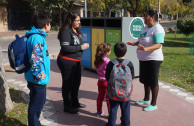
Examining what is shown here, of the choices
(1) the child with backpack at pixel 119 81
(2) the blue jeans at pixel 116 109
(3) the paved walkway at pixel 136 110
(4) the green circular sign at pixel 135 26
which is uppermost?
(4) the green circular sign at pixel 135 26

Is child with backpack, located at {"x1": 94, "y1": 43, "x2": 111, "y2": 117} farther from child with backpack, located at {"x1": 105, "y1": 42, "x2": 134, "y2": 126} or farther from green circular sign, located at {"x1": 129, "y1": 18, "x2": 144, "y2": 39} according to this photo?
green circular sign, located at {"x1": 129, "y1": 18, "x2": 144, "y2": 39}

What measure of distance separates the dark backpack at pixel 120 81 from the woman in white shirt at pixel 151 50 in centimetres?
78

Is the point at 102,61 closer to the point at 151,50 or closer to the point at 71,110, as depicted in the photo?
the point at 151,50

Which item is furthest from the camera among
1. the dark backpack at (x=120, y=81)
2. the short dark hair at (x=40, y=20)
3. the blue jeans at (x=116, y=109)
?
the blue jeans at (x=116, y=109)

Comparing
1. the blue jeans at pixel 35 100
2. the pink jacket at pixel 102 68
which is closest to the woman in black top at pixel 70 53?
the pink jacket at pixel 102 68

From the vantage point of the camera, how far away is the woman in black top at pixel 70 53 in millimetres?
3668

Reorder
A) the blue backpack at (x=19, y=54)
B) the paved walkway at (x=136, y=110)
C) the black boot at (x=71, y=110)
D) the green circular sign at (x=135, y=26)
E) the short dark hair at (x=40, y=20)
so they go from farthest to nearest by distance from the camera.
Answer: the green circular sign at (x=135, y=26), the black boot at (x=71, y=110), the paved walkway at (x=136, y=110), the short dark hair at (x=40, y=20), the blue backpack at (x=19, y=54)

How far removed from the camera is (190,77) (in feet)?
21.6

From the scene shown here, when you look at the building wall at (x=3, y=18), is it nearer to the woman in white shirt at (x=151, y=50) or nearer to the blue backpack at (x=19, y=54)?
the woman in white shirt at (x=151, y=50)

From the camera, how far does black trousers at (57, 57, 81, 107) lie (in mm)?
3783

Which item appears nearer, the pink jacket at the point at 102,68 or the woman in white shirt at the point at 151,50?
the pink jacket at the point at 102,68

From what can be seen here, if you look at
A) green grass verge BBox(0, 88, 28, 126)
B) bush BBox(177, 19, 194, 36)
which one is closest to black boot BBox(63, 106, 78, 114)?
green grass verge BBox(0, 88, 28, 126)

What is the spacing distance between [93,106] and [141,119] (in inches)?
40.5

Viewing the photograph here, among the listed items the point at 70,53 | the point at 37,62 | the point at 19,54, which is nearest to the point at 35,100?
the point at 37,62
